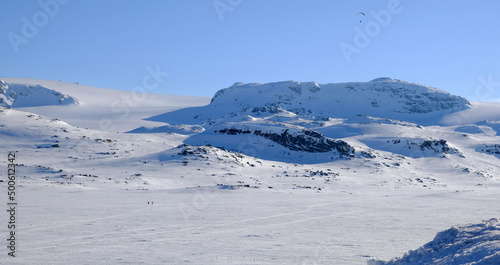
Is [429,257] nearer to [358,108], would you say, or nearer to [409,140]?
[409,140]

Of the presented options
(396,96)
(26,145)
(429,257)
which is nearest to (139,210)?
(429,257)

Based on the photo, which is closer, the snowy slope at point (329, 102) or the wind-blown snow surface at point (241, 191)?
the wind-blown snow surface at point (241, 191)

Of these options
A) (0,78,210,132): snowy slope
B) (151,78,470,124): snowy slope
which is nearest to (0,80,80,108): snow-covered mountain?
(0,78,210,132): snowy slope

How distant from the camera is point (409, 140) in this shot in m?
83.6

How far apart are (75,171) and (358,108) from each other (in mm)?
145240

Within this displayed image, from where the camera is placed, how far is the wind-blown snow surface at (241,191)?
14609 millimetres

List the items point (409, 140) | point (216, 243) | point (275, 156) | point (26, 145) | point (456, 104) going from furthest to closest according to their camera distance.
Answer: point (456, 104), point (409, 140), point (275, 156), point (26, 145), point (216, 243)

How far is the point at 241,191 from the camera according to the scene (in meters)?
36.3

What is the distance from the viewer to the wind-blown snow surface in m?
14.6

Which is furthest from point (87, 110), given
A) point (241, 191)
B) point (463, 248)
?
point (463, 248)

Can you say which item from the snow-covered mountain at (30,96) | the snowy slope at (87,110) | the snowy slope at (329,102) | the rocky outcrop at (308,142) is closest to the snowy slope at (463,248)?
the rocky outcrop at (308,142)

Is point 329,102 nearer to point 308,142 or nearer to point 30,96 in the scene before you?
point 308,142

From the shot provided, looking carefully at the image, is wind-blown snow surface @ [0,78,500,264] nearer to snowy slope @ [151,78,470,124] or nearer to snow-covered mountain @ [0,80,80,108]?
snowy slope @ [151,78,470,124]

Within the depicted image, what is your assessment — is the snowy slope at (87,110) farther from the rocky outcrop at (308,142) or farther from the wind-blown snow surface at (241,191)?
the rocky outcrop at (308,142)
